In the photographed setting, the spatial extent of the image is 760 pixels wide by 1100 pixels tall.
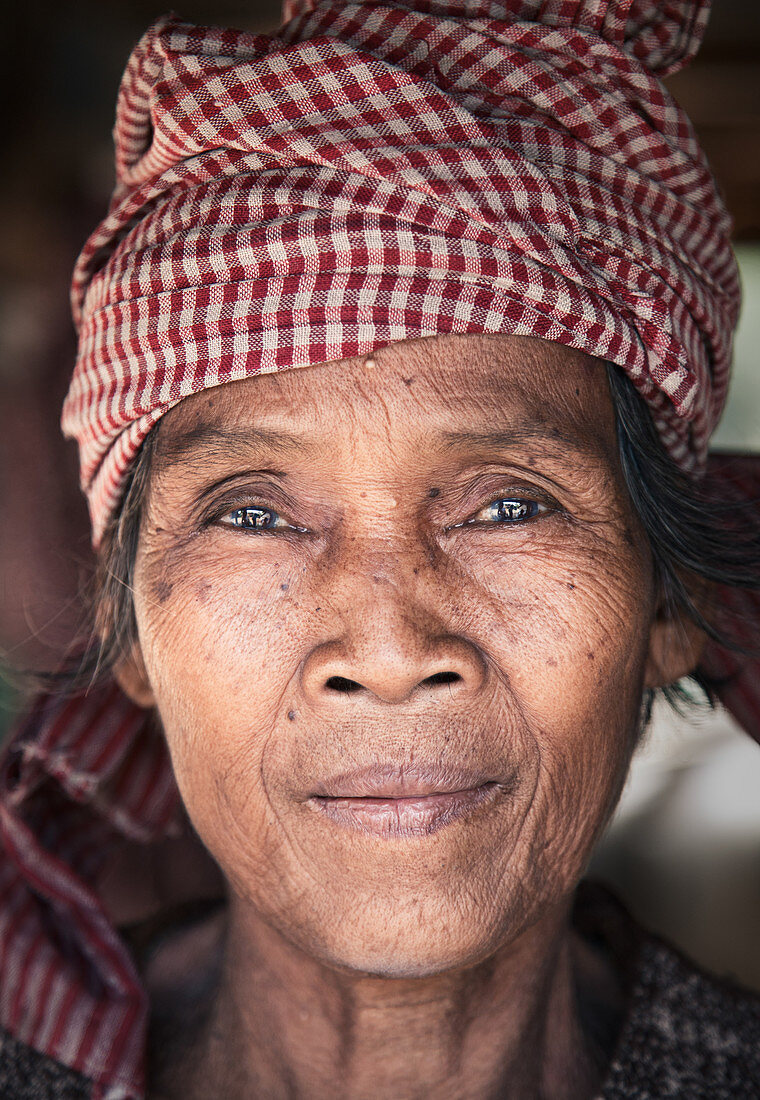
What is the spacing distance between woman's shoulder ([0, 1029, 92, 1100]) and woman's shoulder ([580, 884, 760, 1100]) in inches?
34.2

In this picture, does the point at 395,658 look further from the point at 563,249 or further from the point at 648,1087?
the point at 648,1087

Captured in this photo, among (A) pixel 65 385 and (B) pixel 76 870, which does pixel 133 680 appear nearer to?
(B) pixel 76 870

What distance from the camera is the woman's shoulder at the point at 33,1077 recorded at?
1.72 metres

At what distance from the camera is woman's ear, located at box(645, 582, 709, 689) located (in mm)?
1724

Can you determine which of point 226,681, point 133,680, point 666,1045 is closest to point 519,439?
point 226,681

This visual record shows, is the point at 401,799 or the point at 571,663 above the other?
the point at 571,663

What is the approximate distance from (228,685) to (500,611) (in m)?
0.39

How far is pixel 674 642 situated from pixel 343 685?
680mm

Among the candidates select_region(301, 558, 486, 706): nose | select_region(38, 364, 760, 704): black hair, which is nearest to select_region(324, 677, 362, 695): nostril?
select_region(301, 558, 486, 706): nose

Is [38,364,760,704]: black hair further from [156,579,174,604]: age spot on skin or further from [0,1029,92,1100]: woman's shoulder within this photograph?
[0,1029,92,1100]: woman's shoulder

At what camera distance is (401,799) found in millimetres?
1345

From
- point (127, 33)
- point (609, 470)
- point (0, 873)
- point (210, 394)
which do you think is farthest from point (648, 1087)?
point (127, 33)

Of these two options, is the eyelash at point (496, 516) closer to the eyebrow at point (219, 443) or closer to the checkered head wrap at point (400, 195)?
the eyebrow at point (219, 443)

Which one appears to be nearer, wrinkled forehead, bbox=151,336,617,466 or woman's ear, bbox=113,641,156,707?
wrinkled forehead, bbox=151,336,617,466
